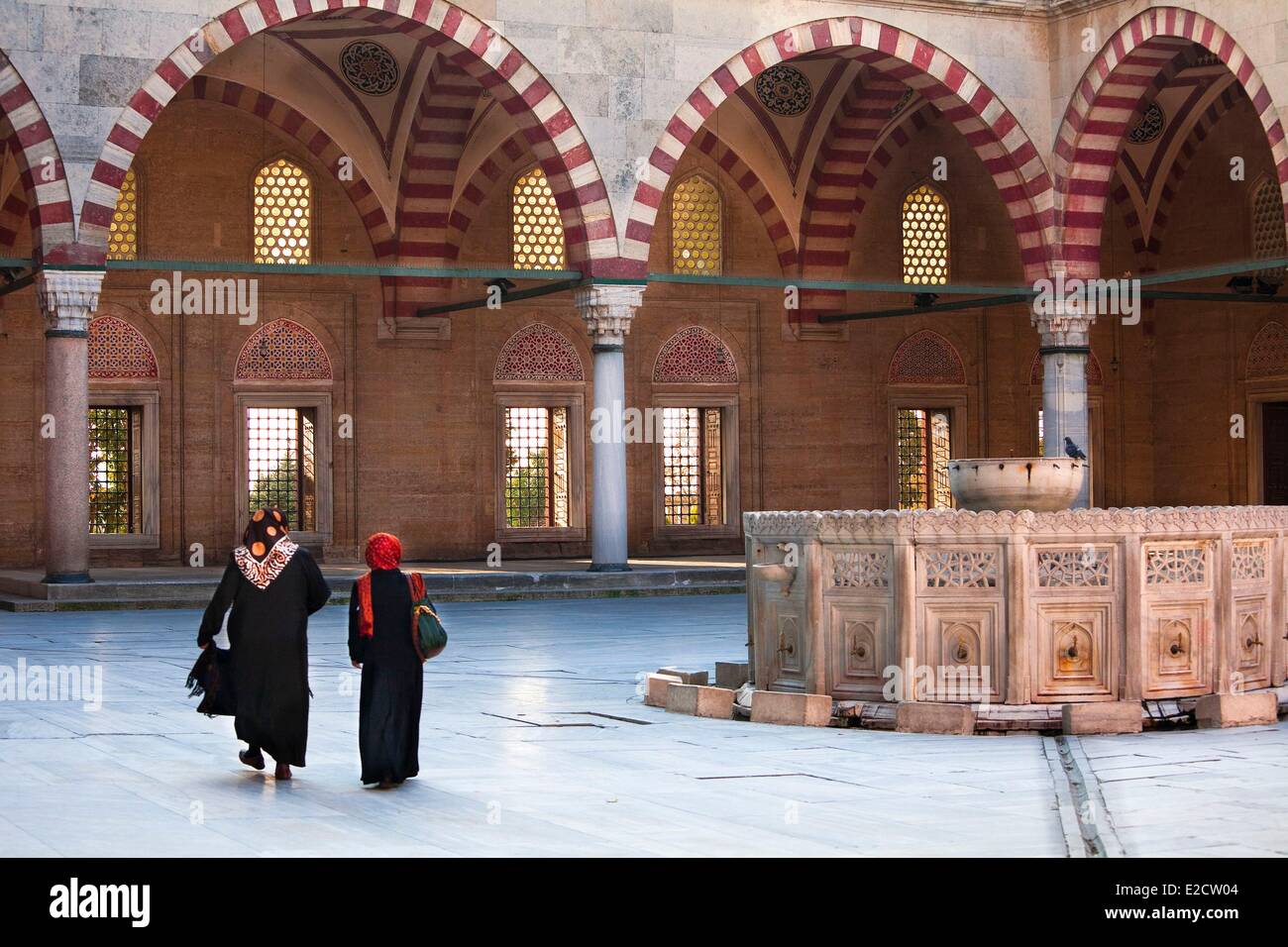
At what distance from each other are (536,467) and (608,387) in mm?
3884

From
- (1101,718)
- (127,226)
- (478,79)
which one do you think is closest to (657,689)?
(1101,718)

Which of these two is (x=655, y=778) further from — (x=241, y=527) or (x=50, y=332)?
(x=241, y=527)

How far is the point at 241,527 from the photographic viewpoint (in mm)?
18453

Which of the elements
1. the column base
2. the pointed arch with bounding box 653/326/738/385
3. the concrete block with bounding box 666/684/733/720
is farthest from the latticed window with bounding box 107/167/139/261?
the concrete block with bounding box 666/684/733/720

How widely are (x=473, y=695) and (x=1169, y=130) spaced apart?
14.2m

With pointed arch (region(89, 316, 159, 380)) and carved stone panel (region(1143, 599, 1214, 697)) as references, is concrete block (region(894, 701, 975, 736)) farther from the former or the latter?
pointed arch (region(89, 316, 159, 380))

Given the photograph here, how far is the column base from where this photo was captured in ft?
46.8

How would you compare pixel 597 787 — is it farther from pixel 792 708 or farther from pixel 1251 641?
pixel 1251 641

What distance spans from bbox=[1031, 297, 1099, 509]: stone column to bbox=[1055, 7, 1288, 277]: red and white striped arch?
0.41 metres

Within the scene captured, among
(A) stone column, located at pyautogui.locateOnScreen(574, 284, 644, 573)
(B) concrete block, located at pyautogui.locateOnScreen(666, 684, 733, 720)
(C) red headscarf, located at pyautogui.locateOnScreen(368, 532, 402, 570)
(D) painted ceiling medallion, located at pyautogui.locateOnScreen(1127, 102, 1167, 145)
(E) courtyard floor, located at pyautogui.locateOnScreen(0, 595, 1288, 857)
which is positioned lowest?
(E) courtyard floor, located at pyautogui.locateOnScreen(0, 595, 1288, 857)

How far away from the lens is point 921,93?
17.2m

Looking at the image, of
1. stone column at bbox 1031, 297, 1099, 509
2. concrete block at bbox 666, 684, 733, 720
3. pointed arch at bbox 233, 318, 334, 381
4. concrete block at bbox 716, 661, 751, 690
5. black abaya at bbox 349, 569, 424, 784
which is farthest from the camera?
pointed arch at bbox 233, 318, 334, 381

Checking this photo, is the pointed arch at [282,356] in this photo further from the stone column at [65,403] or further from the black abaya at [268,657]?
the black abaya at [268,657]

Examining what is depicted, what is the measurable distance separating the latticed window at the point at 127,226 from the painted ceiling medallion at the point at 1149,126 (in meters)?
10.5
